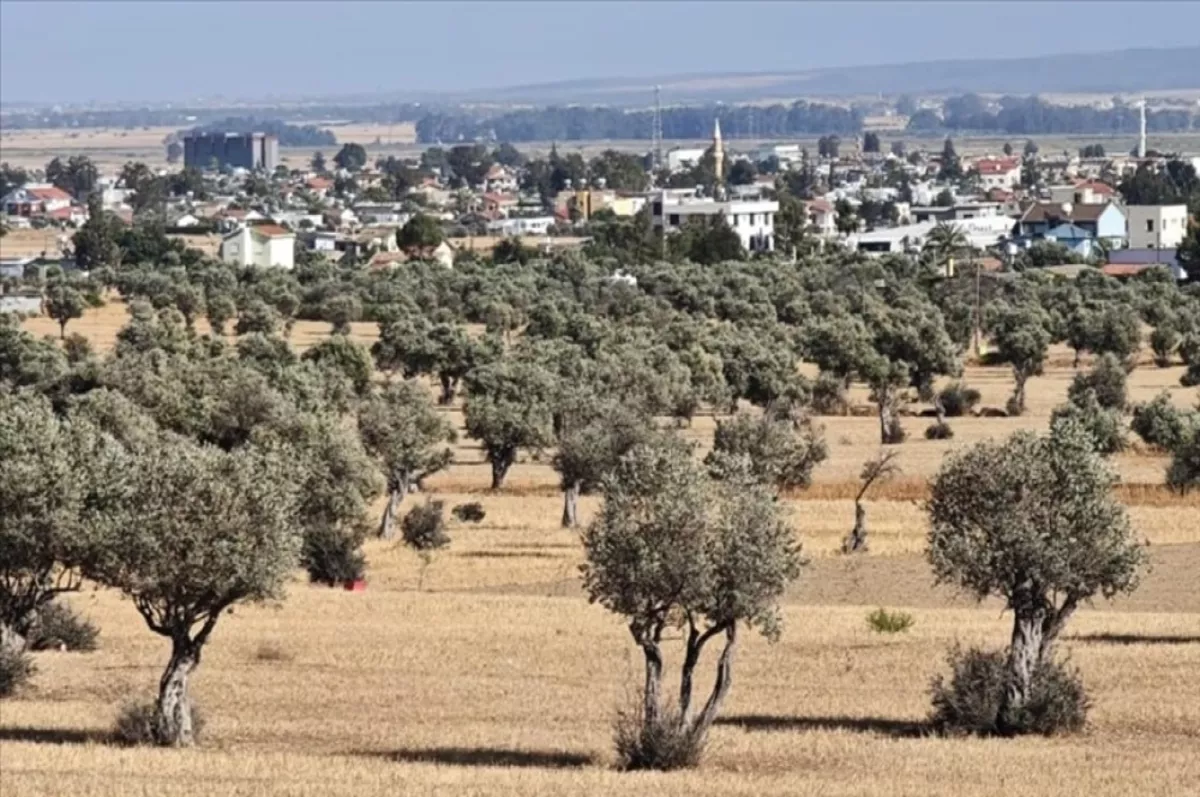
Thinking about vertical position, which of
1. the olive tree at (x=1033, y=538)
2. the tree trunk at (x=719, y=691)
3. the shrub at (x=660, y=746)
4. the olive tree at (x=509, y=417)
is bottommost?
the olive tree at (x=509, y=417)

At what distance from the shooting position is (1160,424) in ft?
197

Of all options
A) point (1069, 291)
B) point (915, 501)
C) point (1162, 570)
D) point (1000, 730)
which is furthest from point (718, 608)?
point (1069, 291)

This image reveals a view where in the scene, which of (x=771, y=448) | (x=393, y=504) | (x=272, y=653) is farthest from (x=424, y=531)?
(x=272, y=653)

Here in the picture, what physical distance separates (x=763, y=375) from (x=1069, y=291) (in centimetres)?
3714

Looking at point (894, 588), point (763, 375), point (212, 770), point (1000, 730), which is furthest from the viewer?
point (763, 375)

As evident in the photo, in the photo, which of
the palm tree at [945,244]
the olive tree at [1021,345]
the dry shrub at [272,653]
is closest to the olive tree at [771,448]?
the dry shrub at [272,653]

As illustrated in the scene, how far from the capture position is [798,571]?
81.0 ft

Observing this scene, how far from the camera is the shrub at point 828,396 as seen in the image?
75250mm

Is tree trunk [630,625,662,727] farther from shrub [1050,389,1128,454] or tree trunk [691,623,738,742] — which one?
shrub [1050,389,1128,454]

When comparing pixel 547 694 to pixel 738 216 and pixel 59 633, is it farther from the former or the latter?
pixel 738 216

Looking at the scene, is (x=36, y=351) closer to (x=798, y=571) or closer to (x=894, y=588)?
(x=894, y=588)

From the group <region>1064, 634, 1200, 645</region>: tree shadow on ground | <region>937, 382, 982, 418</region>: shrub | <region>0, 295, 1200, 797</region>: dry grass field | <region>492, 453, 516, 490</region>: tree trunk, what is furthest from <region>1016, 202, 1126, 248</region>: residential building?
<region>1064, 634, 1200, 645</region>: tree shadow on ground

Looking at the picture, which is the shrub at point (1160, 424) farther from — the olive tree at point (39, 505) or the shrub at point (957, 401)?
the olive tree at point (39, 505)

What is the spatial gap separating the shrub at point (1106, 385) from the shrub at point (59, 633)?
130ft
